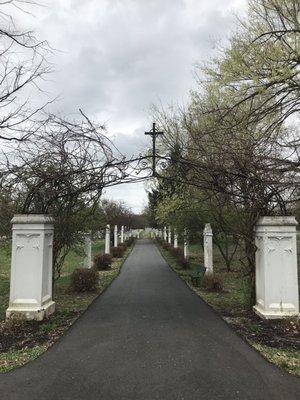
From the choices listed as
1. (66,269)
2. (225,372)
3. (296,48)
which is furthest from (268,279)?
(66,269)

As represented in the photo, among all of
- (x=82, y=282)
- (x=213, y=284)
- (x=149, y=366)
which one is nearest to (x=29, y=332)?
(x=149, y=366)

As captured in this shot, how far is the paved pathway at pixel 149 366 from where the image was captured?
5.08 meters

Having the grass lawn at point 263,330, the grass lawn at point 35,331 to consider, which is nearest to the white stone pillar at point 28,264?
the grass lawn at point 35,331

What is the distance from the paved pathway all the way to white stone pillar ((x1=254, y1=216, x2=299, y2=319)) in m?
1.22

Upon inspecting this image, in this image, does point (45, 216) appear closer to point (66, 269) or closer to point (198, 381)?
point (198, 381)

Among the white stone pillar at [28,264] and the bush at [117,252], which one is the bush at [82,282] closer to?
the white stone pillar at [28,264]

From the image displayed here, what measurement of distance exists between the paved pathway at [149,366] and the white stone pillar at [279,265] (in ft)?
4.01

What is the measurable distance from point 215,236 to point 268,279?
40.8 ft

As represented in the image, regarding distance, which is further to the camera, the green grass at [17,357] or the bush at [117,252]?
the bush at [117,252]

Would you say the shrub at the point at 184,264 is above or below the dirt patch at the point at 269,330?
above

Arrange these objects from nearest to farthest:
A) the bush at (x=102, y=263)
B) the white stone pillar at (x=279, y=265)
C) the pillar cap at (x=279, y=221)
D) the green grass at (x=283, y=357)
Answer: the green grass at (x=283, y=357) < the white stone pillar at (x=279, y=265) < the pillar cap at (x=279, y=221) < the bush at (x=102, y=263)

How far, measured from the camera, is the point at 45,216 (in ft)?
32.3

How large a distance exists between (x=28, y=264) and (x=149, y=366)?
4.50 metres

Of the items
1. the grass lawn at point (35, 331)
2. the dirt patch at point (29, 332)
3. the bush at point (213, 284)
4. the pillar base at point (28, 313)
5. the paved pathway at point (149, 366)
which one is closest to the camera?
the paved pathway at point (149, 366)
